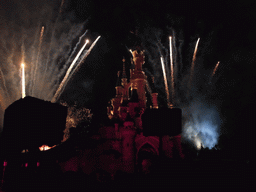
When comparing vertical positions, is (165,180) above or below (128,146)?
below

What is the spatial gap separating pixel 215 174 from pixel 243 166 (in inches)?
77.1

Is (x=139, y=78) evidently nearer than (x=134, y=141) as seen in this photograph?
No

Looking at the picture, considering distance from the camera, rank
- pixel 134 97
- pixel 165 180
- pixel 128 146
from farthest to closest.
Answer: pixel 134 97, pixel 128 146, pixel 165 180

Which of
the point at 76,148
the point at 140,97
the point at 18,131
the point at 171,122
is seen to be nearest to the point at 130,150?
the point at 76,148

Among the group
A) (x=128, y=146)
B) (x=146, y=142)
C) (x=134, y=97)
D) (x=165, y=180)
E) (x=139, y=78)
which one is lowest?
(x=165, y=180)

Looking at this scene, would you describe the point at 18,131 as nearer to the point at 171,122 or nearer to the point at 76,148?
the point at 171,122

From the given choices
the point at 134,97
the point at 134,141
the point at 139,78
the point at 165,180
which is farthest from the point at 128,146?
the point at 165,180

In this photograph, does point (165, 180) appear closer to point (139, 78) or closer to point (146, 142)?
point (146, 142)

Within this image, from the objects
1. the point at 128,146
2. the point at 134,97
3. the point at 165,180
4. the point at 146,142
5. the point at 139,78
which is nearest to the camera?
the point at 165,180

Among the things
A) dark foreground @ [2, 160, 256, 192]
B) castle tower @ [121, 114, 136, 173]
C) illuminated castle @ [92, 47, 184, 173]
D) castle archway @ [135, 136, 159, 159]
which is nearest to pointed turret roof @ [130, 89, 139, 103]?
illuminated castle @ [92, 47, 184, 173]

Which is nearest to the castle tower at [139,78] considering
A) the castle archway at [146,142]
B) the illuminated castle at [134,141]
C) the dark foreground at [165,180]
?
the illuminated castle at [134,141]

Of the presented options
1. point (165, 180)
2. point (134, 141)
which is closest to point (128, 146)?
point (134, 141)

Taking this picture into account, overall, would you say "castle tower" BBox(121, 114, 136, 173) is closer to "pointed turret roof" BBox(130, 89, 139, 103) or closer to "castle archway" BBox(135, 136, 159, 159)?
"castle archway" BBox(135, 136, 159, 159)

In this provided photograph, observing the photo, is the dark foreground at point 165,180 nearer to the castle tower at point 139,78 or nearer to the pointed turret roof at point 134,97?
the pointed turret roof at point 134,97
